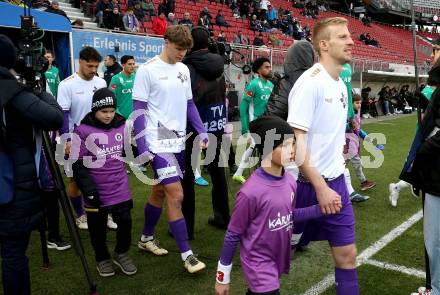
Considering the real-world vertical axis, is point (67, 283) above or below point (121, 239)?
below

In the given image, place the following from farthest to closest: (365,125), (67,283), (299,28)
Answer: (299,28), (365,125), (67,283)

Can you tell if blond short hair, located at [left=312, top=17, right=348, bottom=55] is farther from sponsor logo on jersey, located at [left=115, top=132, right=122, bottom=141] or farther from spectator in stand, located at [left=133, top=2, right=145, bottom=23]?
spectator in stand, located at [left=133, top=2, right=145, bottom=23]

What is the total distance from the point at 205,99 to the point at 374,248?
221 centimetres

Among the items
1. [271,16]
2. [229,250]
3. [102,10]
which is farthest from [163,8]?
[229,250]

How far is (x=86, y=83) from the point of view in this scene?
4922mm

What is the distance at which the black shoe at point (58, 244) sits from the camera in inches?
172

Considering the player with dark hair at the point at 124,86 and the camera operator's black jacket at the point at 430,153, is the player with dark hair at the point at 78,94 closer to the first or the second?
the player with dark hair at the point at 124,86

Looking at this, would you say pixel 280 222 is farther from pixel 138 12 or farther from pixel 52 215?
pixel 138 12

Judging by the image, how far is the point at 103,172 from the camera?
12.2 feet

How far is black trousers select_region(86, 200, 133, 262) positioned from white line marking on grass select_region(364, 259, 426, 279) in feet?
7.00

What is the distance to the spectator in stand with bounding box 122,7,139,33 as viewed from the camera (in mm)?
14133

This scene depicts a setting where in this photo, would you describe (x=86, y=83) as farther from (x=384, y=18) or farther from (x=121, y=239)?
(x=384, y=18)

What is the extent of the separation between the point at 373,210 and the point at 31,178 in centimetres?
434

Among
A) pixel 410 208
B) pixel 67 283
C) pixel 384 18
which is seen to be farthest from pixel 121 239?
pixel 384 18
